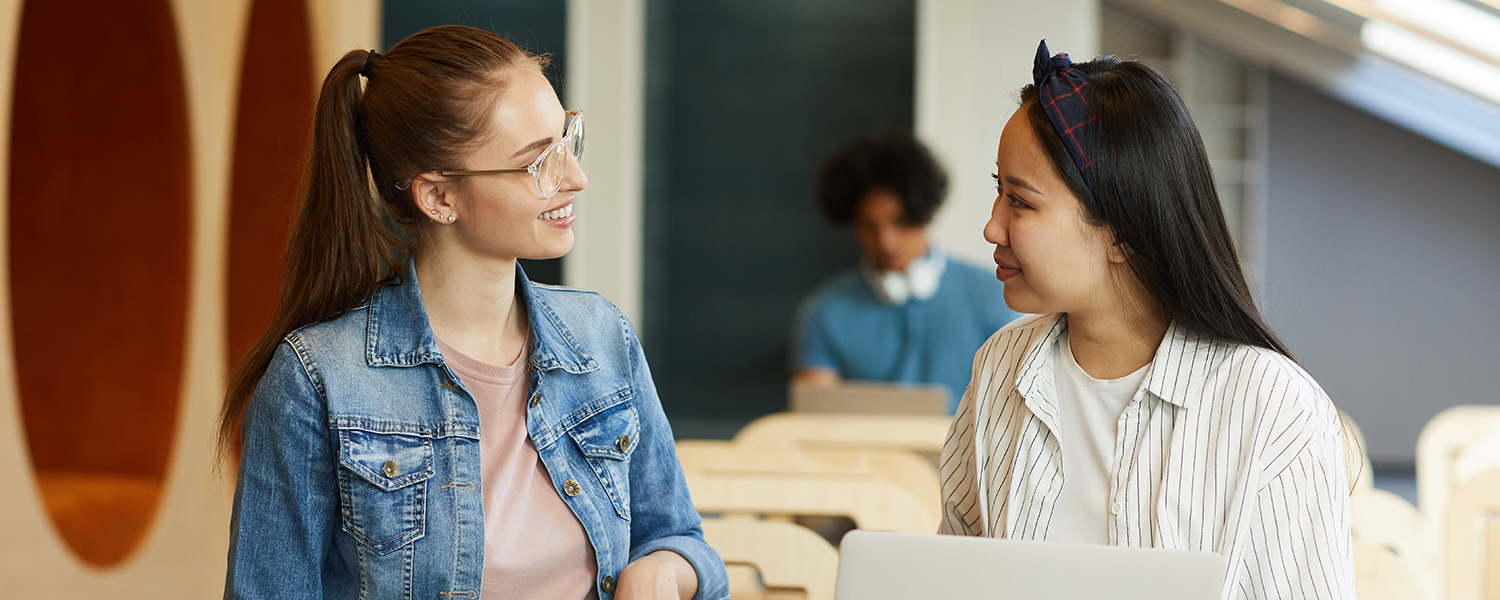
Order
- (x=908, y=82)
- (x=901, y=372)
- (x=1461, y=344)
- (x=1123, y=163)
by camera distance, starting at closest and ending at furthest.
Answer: (x=1123, y=163)
(x=901, y=372)
(x=908, y=82)
(x=1461, y=344)

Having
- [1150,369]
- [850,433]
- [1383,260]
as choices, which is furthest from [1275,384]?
[1383,260]

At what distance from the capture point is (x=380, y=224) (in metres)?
1.26

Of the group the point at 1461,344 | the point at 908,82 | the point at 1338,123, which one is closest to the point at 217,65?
the point at 908,82

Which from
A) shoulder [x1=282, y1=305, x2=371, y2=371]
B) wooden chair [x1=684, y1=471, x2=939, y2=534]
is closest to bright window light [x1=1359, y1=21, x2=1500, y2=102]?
wooden chair [x1=684, y1=471, x2=939, y2=534]

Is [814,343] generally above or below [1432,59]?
below

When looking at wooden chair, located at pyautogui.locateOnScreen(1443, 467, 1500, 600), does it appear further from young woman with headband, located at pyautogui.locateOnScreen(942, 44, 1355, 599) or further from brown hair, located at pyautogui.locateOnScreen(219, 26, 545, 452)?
brown hair, located at pyautogui.locateOnScreen(219, 26, 545, 452)

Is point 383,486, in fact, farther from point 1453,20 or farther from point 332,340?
point 1453,20

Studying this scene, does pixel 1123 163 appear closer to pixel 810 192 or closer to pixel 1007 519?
pixel 1007 519

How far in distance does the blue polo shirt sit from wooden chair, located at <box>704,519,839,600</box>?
1754mm

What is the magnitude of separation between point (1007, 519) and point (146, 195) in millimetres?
2275

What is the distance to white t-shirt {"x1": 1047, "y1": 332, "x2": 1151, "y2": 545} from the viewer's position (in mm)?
1279

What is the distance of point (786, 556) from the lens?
5.72 ft

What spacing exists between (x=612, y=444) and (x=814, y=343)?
235cm

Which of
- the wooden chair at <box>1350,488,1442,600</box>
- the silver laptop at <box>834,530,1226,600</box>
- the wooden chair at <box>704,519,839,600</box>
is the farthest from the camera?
the wooden chair at <box>1350,488,1442,600</box>
